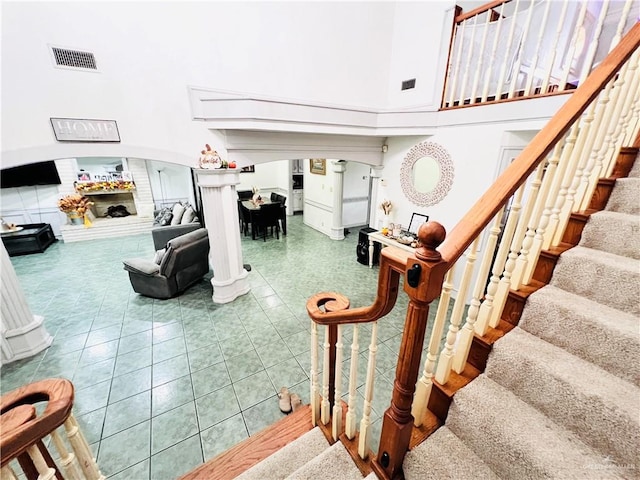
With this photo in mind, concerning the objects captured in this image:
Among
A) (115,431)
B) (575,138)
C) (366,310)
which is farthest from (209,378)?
(575,138)

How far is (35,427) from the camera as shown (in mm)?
660

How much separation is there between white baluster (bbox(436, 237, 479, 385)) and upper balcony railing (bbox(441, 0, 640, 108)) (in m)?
2.42

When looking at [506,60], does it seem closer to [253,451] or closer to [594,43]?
[594,43]

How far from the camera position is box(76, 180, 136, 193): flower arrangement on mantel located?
6.22m

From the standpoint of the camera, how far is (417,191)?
3.85 metres

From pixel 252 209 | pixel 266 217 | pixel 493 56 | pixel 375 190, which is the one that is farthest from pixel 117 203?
pixel 493 56

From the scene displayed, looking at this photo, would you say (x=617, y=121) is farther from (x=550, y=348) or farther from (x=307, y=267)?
(x=307, y=267)

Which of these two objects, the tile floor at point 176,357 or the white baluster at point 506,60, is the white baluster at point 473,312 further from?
the white baluster at point 506,60

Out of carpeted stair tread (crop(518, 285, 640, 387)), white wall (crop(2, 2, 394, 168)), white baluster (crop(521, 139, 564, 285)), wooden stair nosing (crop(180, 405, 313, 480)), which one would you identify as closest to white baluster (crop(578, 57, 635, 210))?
white baluster (crop(521, 139, 564, 285))

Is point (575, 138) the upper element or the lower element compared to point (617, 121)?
lower

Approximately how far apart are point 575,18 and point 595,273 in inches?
99.1

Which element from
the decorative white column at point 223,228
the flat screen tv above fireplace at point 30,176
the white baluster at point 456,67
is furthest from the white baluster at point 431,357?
the flat screen tv above fireplace at point 30,176

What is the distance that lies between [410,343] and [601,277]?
101 cm

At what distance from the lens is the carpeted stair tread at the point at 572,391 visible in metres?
0.83
